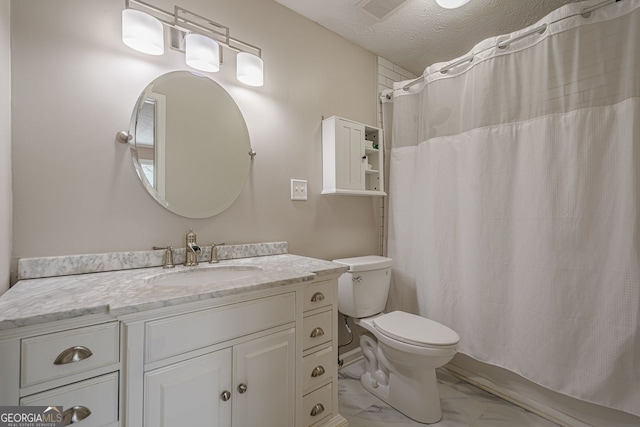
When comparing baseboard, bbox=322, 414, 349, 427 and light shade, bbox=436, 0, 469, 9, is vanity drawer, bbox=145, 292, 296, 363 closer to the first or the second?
baseboard, bbox=322, 414, 349, 427

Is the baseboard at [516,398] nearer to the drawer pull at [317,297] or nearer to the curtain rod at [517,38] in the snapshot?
the drawer pull at [317,297]

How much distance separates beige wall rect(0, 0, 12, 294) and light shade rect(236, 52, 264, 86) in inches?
32.8

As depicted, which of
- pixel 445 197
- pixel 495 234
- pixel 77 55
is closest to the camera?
pixel 77 55

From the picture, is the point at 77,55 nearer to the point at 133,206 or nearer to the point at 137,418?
the point at 133,206

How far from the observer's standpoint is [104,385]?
0.73 meters

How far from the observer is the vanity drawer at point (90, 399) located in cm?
66

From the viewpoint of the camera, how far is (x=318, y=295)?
3.96ft

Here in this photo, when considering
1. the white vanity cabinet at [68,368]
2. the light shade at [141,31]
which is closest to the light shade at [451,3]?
the light shade at [141,31]

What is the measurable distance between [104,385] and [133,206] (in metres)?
0.73

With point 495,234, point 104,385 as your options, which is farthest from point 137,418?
point 495,234

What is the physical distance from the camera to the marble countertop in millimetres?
669

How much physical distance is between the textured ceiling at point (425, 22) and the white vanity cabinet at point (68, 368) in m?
1.88

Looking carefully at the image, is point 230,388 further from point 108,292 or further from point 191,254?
point 191,254

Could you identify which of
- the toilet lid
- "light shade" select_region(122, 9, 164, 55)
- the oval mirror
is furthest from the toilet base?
"light shade" select_region(122, 9, 164, 55)
